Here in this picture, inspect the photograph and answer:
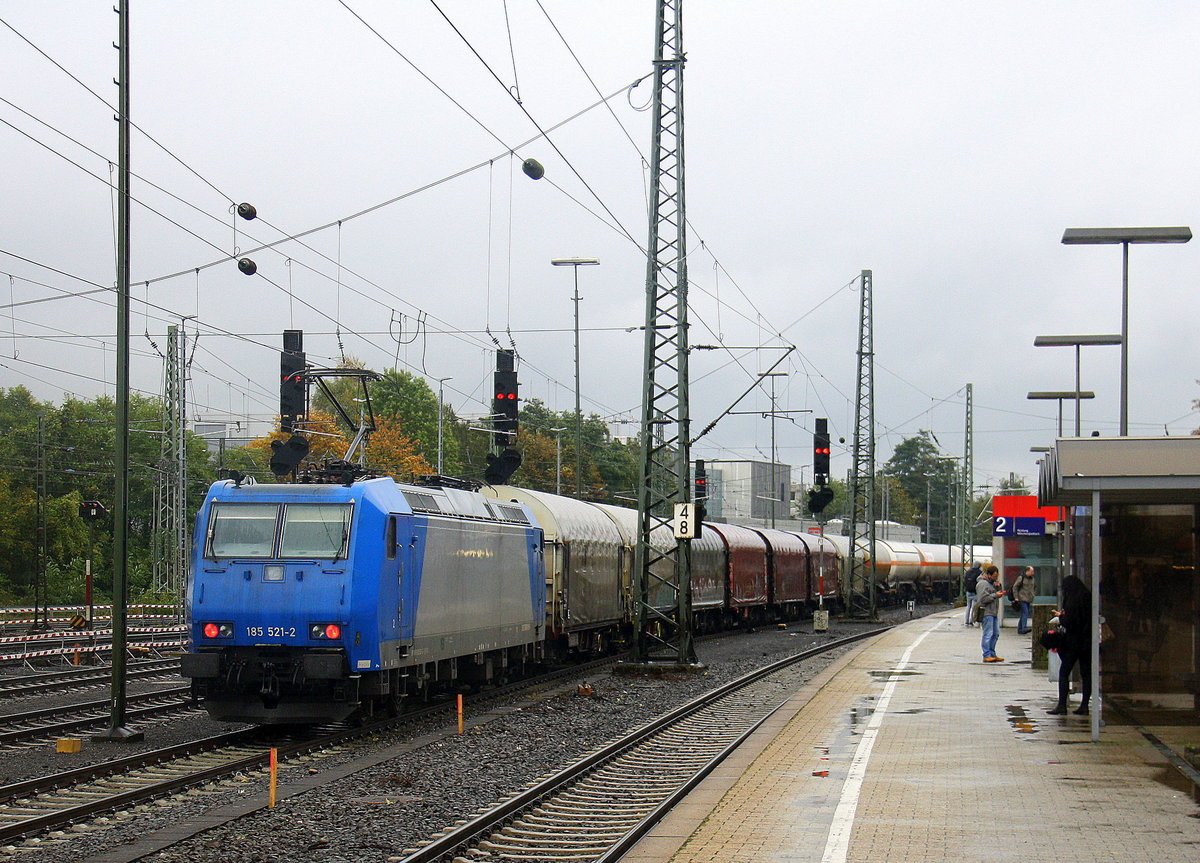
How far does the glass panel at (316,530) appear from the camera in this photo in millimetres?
15078

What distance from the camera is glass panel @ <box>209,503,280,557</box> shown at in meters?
15.2

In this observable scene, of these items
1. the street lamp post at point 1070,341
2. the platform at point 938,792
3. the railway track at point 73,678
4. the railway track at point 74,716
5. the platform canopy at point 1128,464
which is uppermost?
the street lamp post at point 1070,341

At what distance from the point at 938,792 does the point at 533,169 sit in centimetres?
1044

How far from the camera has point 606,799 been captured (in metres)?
11.9

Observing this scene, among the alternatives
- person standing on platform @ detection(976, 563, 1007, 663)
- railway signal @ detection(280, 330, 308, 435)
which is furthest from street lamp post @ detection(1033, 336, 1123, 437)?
railway signal @ detection(280, 330, 308, 435)

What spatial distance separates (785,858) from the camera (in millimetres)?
8547

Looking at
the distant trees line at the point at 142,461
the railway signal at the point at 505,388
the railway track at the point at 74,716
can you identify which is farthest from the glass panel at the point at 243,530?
the distant trees line at the point at 142,461

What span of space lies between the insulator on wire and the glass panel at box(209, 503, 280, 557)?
5.84 meters

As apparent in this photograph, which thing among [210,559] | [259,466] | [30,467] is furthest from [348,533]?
[259,466]

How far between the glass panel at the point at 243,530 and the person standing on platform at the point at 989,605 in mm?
13879

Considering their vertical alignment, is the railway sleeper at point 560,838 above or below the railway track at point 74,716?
above

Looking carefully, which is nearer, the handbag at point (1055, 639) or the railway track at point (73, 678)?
the handbag at point (1055, 639)

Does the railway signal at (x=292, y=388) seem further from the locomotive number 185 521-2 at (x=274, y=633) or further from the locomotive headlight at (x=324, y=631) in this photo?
the locomotive headlight at (x=324, y=631)

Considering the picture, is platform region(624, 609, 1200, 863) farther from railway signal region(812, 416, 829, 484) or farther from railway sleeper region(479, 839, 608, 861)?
railway signal region(812, 416, 829, 484)
